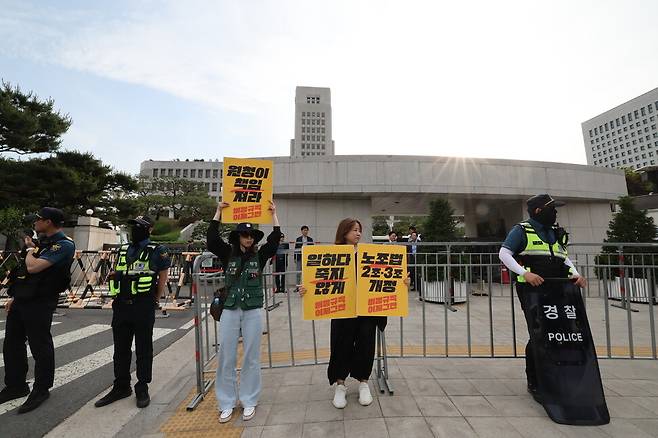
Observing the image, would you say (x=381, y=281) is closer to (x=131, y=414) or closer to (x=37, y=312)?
(x=131, y=414)

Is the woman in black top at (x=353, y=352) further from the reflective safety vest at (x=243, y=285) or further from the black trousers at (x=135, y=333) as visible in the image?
the black trousers at (x=135, y=333)

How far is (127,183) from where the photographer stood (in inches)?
766

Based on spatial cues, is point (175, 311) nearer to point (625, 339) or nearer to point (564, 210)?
point (625, 339)

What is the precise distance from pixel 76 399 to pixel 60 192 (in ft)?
56.9

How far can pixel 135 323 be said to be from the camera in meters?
3.39

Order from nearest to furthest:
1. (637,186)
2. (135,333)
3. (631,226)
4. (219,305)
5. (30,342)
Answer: (219,305) → (30,342) → (135,333) → (631,226) → (637,186)

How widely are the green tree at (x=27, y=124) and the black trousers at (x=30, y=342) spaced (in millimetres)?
16447

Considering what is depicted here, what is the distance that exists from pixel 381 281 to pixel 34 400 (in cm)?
395

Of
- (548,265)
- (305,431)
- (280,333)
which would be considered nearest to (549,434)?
(548,265)

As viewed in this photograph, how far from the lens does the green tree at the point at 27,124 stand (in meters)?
14.4

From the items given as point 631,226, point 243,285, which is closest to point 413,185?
point 631,226

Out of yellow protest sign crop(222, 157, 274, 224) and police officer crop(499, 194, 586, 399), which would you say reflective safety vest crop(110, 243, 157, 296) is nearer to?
yellow protest sign crop(222, 157, 274, 224)

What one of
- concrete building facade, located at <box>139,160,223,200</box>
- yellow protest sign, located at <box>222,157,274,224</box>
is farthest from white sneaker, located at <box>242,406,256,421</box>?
concrete building facade, located at <box>139,160,223,200</box>

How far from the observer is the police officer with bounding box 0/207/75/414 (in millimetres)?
3334
